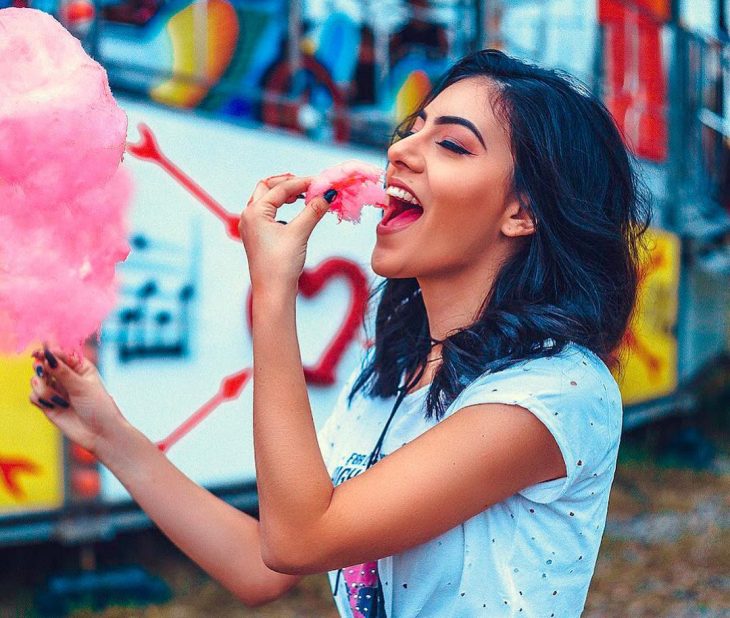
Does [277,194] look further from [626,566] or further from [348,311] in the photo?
[626,566]

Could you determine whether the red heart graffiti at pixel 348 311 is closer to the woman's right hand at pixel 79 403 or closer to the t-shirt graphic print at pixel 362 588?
the woman's right hand at pixel 79 403

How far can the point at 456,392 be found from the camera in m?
1.39

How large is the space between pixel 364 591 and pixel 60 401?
63 cm

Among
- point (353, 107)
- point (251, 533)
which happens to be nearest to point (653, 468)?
point (353, 107)

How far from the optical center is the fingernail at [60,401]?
5.22 ft

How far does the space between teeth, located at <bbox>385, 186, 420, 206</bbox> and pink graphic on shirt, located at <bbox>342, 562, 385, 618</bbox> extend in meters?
0.59

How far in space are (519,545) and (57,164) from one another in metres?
0.93

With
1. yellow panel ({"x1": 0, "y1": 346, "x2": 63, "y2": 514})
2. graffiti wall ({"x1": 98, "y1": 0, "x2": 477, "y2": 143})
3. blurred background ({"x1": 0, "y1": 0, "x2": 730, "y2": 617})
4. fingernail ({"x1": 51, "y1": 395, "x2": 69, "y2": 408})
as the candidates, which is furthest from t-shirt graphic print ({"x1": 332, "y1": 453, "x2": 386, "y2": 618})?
graffiti wall ({"x1": 98, "y1": 0, "x2": 477, "y2": 143})

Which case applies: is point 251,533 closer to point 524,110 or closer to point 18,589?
point 524,110

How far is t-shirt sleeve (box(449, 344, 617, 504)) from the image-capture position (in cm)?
127

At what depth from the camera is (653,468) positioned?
728cm

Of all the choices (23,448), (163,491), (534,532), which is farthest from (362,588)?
(23,448)

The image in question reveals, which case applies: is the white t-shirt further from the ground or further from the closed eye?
the ground

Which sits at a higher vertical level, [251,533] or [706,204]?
[251,533]
